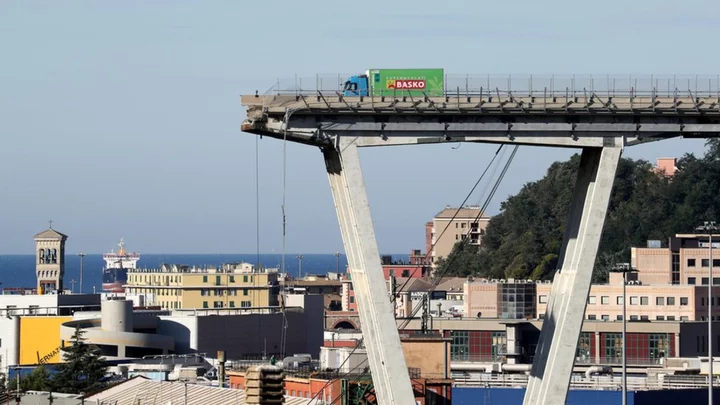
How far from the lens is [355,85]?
171 feet

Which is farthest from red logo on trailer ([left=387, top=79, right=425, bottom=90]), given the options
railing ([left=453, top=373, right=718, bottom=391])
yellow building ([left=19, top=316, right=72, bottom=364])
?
yellow building ([left=19, top=316, right=72, bottom=364])

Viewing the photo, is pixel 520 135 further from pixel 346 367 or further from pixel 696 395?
pixel 696 395

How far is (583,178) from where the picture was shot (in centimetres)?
5403

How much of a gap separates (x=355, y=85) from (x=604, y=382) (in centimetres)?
3887

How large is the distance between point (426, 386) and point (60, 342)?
57.9m

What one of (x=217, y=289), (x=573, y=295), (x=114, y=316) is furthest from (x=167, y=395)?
(x=217, y=289)

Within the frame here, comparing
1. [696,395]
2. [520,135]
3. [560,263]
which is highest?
[520,135]

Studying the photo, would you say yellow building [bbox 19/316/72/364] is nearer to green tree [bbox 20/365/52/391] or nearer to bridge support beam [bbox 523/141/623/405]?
green tree [bbox 20/365/52/391]

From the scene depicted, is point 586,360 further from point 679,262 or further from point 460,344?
point 679,262

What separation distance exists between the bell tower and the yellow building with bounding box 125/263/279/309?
72.3ft

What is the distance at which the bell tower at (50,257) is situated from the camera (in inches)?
6344

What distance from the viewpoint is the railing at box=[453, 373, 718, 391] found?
84875 mm

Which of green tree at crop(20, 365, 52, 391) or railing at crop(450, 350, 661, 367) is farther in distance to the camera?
railing at crop(450, 350, 661, 367)

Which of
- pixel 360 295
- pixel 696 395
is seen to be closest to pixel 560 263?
pixel 360 295
